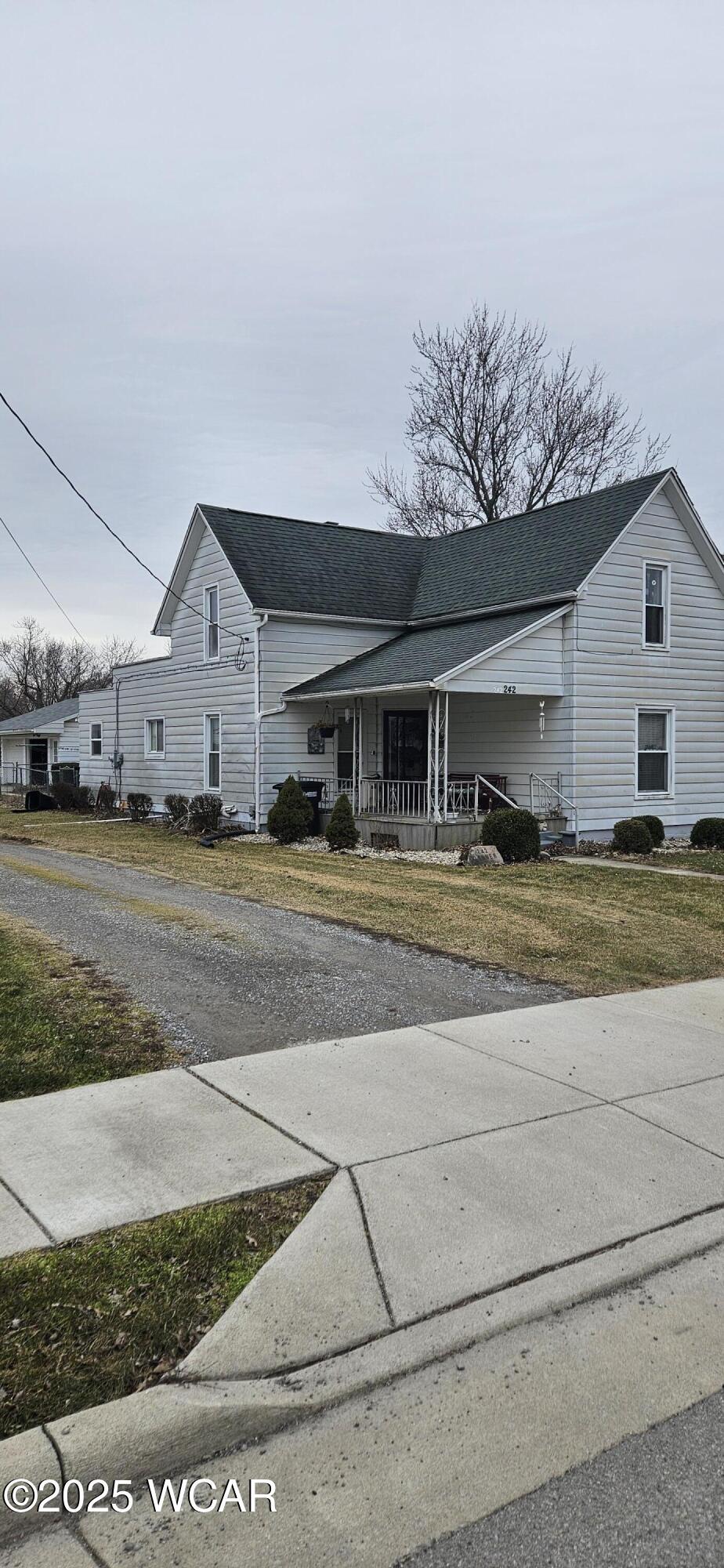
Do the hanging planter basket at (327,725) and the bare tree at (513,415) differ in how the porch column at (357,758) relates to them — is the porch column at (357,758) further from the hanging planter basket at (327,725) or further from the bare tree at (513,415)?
the bare tree at (513,415)

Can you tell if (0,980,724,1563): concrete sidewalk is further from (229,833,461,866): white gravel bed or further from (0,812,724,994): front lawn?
(229,833,461,866): white gravel bed

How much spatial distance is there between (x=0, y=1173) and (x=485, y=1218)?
6.29 ft

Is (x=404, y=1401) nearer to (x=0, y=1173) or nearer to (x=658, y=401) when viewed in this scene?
(x=0, y=1173)

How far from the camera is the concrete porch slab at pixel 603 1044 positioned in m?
5.25

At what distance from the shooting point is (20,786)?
4103 cm

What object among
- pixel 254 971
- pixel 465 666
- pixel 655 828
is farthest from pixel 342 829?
pixel 254 971

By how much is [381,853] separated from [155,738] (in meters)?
10.9

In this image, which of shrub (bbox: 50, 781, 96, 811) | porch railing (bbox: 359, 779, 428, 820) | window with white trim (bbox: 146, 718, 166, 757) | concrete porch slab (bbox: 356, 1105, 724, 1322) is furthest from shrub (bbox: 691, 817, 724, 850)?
shrub (bbox: 50, 781, 96, 811)

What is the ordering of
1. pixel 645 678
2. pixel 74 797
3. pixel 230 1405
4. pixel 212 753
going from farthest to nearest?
1. pixel 74 797
2. pixel 212 753
3. pixel 645 678
4. pixel 230 1405

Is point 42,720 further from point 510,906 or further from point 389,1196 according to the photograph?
point 389,1196

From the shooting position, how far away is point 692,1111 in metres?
4.80

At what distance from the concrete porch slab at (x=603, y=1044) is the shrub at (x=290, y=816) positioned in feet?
38.2

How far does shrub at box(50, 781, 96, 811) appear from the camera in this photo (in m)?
28.0

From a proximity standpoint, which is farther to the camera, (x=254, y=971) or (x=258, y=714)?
(x=258, y=714)
